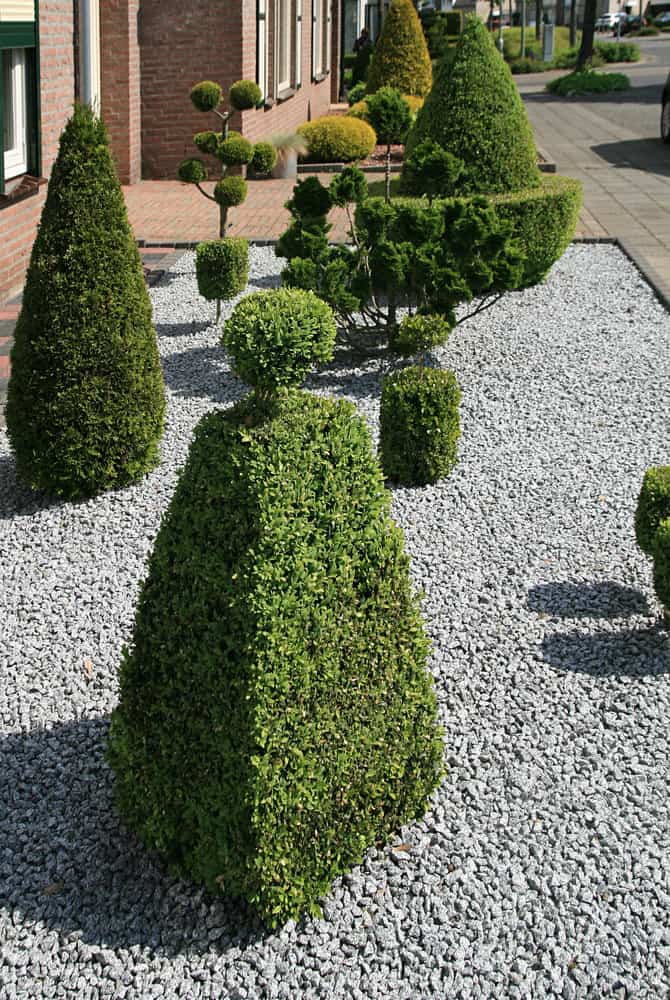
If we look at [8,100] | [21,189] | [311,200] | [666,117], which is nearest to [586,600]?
[311,200]

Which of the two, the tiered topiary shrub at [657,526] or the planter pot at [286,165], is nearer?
the tiered topiary shrub at [657,526]

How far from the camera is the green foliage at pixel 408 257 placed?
25.8ft

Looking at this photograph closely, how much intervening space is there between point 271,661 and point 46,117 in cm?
954

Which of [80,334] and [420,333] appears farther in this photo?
[420,333]


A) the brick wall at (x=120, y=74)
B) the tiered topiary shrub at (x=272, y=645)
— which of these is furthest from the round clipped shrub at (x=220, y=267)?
the brick wall at (x=120, y=74)

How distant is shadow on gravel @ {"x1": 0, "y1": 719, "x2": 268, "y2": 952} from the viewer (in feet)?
10.6

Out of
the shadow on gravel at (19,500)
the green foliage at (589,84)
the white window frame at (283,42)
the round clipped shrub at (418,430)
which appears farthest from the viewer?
the green foliage at (589,84)

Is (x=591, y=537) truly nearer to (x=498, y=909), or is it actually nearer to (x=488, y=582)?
(x=488, y=582)

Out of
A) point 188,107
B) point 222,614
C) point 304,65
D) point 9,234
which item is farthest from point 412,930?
point 304,65

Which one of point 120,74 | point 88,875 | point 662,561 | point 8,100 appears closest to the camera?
point 88,875

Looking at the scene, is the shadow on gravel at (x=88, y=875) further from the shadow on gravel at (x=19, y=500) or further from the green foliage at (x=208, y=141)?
the green foliage at (x=208, y=141)

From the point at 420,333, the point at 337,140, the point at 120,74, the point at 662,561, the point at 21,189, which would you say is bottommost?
the point at 662,561

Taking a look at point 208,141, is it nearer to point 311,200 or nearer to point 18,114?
point 18,114

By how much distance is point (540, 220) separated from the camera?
10.5 m
